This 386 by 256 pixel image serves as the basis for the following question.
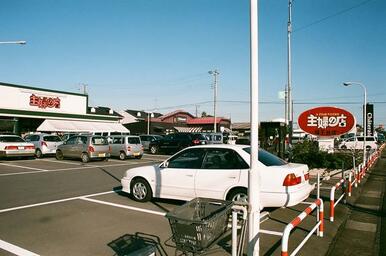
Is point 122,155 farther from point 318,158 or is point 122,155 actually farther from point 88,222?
point 88,222

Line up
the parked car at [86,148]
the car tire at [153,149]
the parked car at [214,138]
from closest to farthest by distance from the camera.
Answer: the parked car at [86,148] → the parked car at [214,138] → the car tire at [153,149]

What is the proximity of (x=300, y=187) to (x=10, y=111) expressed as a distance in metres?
30.9

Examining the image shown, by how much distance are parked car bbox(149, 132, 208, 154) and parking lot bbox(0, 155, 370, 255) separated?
1525cm

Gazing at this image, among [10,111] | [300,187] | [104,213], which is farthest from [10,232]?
[10,111]

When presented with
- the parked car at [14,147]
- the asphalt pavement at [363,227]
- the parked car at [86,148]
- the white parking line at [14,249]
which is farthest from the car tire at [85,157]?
the asphalt pavement at [363,227]

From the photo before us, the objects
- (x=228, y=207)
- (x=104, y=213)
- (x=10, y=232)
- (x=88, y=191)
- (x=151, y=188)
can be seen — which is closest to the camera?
(x=228, y=207)

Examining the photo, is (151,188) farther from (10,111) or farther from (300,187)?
(10,111)

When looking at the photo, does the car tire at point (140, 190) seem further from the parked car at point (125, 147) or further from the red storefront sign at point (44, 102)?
the red storefront sign at point (44, 102)

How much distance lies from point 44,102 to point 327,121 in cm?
3057

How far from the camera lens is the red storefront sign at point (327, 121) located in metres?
11.2

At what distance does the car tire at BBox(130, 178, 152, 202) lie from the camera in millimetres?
8617

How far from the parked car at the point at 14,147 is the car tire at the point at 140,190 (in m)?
14.1

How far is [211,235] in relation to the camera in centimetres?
357

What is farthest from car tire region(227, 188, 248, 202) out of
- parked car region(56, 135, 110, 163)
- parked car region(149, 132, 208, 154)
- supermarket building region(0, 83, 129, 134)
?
supermarket building region(0, 83, 129, 134)
